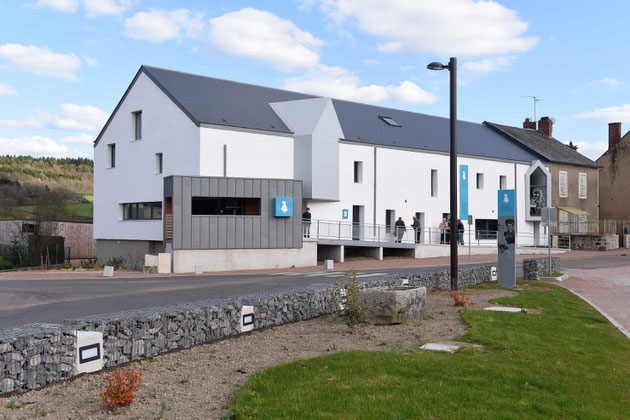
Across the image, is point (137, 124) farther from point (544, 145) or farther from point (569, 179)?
point (569, 179)

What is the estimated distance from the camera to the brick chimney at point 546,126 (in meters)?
57.8

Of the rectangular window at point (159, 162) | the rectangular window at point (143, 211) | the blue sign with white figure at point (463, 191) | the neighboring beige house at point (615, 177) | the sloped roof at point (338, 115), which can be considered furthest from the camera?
the neighboring beige house at point (615, 177)

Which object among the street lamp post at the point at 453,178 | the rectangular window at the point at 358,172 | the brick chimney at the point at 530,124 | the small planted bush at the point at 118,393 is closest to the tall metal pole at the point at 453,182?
the street lamp post at the point at 453,178

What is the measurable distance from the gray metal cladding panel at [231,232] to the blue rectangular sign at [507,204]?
13480 millimetres

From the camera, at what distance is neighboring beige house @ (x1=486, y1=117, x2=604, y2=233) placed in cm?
4881

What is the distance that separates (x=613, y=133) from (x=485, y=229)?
1940 cm

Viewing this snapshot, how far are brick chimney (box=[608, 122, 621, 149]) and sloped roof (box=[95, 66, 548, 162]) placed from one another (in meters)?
11.1

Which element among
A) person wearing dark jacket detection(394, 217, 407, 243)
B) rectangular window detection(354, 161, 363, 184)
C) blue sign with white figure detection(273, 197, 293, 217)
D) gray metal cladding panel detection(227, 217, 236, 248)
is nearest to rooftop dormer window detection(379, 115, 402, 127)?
rectangular window detection(354, 161, 363, 184)

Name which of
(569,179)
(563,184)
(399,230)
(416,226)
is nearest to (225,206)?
(399,230)

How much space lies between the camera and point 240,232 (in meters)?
28.6

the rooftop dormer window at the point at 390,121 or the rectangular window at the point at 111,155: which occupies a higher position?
the rooftop dormer window at the point at 390,121

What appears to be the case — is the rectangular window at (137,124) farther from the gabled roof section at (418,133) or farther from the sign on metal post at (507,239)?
the sign on metal post at (507,239)

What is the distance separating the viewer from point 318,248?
34.1m

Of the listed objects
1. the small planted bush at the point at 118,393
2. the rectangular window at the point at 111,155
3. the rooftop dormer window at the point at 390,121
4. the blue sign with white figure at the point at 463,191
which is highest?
the rooftop dormer window at the point at 390,121
